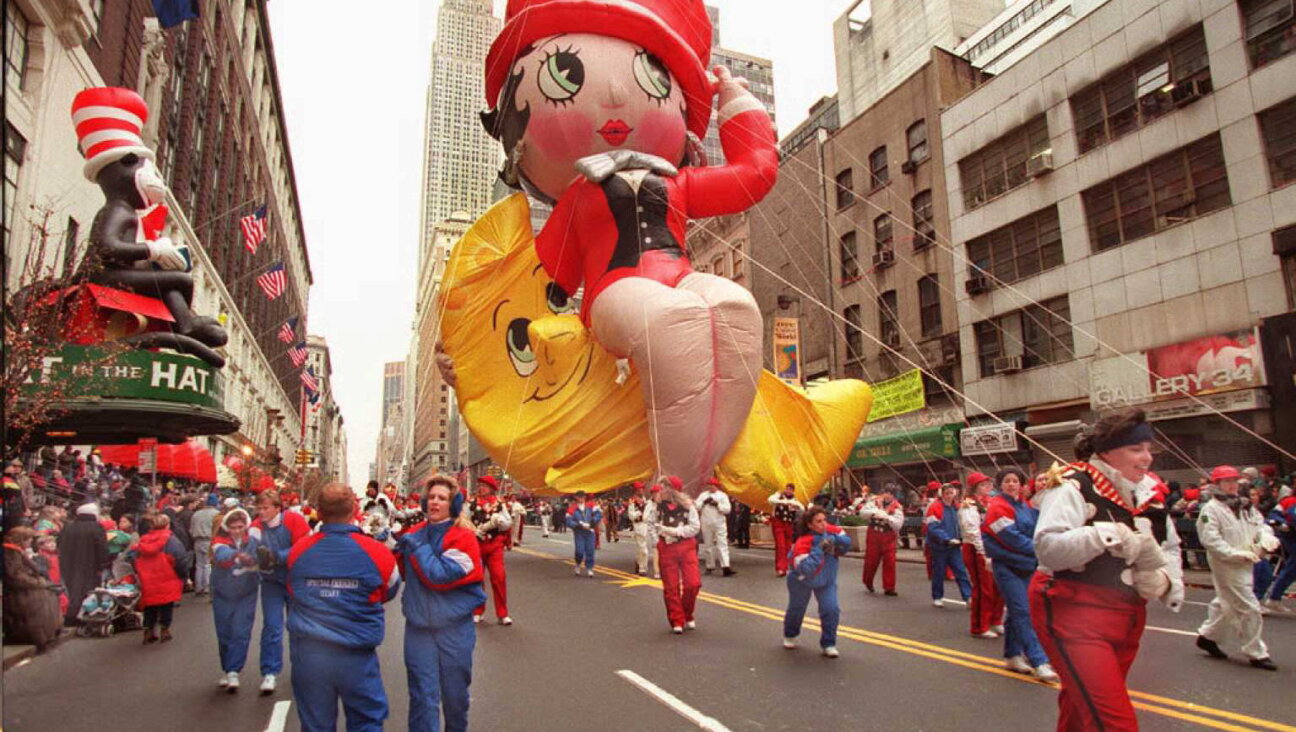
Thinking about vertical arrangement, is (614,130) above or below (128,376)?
above

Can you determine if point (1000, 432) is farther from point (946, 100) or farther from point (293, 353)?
point (293, 353)

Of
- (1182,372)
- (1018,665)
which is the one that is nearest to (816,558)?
(1018,665)

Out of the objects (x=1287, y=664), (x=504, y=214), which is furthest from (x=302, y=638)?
(x=504, y=214)

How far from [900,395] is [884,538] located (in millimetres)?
14344

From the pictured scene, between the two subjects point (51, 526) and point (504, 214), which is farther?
point (504, 214)

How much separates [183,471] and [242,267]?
21386mm

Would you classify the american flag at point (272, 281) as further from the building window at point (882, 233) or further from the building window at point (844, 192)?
the building window at point (882, 233)

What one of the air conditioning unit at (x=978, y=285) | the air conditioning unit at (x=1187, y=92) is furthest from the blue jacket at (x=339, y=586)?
the air conditioning unit at (x=978, y=285)

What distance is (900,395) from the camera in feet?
79.6

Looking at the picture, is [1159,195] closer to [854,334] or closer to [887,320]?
[887,320]

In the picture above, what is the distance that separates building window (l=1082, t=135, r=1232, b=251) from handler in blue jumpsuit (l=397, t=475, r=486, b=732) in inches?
718

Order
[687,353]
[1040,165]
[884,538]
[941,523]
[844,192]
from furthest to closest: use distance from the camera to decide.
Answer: [844,192], [1040,165], [884,538], [941,523], [687,353]

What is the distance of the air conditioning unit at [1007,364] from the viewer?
67.6 feet

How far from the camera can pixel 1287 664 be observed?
658 centimetres
